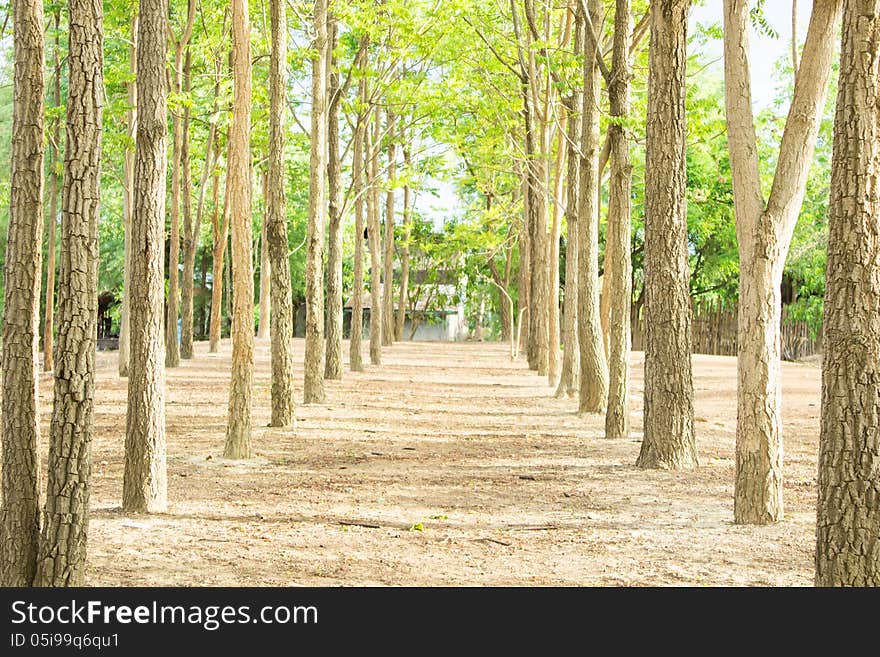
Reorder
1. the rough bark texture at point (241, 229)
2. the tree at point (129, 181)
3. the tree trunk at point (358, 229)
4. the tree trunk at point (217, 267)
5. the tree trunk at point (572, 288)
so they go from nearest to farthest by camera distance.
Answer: the rough bark texture at point (241, 229) < the tree trunk at point (572, 288) < the tree at point (129, 181) < the tree trunk at point (358, 229) < the tree trunk at point (217, 267)

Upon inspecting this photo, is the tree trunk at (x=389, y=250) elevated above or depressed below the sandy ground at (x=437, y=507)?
above

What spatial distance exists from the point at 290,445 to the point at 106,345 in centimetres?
3294

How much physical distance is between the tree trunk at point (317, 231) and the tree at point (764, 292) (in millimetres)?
8230

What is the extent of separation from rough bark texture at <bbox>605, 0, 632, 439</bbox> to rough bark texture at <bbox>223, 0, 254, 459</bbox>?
4372 mm

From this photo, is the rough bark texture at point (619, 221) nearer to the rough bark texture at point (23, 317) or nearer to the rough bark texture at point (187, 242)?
the rough bark texture at point (23, 317)

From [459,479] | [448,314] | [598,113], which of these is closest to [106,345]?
[448,314]

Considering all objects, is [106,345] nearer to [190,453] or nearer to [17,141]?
[190,453]

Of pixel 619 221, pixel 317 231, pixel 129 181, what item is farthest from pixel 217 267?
pixel 619 221

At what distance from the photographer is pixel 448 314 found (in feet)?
199

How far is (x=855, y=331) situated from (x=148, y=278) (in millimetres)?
4914

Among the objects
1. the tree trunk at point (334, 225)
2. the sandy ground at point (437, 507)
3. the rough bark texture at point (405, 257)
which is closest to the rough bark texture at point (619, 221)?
the sandy ground at point (437, 507)

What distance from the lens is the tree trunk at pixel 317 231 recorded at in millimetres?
15625

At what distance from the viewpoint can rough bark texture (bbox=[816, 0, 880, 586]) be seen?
511cm

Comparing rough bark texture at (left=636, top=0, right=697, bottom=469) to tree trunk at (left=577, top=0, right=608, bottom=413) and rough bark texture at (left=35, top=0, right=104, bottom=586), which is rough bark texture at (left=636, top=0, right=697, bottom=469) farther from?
rough bark texture at (left=35, top=0, right=104, bottom=586)
